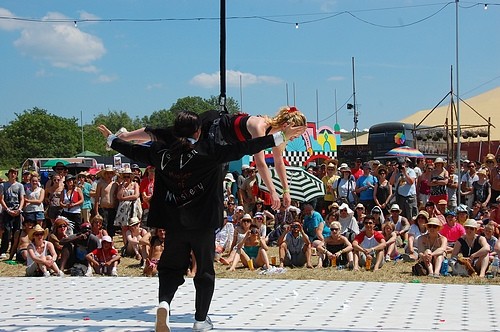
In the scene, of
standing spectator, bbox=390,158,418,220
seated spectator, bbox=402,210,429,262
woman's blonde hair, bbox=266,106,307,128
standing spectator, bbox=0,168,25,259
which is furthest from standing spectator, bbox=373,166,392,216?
woman's blonde hair, bbox=266,106,307,128

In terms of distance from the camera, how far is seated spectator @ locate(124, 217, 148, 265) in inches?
471

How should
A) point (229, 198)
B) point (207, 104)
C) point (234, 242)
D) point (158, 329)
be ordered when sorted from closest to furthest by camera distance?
point (158, 329) → point (234, 242) → point (229, 198) → point (207, 104)

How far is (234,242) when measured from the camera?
11.5 m

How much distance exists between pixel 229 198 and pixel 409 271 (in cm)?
525

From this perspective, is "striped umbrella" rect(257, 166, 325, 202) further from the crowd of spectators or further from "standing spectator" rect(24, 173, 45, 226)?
"standing spectator" rect(24, 173, 45, 226)

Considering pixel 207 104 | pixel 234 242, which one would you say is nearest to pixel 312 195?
pixel 234 242

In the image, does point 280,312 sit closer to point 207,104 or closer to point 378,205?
point 378,205

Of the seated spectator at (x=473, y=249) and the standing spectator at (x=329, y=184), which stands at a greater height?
the standing spectator at (x=329, y=184)

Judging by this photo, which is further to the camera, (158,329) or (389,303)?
(389,303)

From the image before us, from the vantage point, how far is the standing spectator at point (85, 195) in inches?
542

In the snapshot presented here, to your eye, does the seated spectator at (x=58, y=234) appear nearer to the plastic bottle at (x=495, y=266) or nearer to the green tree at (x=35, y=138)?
the plastic bottle at (x=495, y=266)

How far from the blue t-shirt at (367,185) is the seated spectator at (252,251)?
2.97m

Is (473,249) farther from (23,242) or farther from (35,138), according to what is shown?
(35,138)

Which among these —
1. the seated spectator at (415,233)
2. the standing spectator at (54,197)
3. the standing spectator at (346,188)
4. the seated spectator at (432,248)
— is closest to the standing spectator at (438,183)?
the standing spectator at (346,188)
